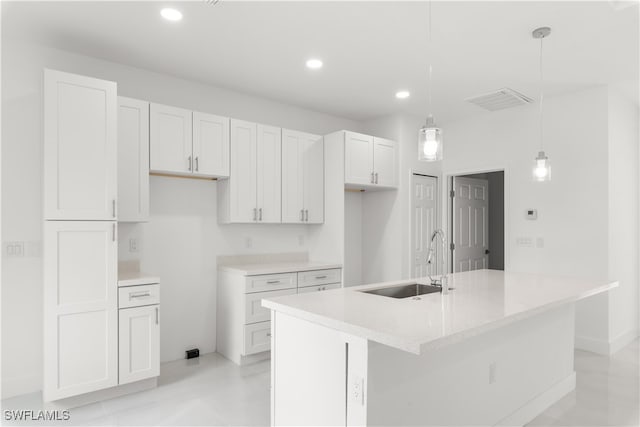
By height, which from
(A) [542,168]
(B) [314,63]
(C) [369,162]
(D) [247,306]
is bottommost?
(D) [247,306]

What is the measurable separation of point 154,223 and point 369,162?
2495mm

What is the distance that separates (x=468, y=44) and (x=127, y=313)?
3.39 meters

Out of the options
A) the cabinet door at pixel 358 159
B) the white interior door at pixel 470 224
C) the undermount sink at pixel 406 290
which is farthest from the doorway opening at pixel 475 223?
the undermount sink at pixel 406 290

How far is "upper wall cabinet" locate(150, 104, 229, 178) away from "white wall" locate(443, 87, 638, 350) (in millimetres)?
3367

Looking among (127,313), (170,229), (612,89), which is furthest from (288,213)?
(612,89)

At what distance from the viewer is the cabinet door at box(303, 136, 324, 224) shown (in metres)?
4.53

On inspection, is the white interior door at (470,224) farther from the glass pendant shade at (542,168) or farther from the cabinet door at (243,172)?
the cabinet door at (243,172)

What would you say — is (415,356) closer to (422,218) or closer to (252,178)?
(252,178)

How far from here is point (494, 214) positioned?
691 cm

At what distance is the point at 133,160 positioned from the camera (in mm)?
3359

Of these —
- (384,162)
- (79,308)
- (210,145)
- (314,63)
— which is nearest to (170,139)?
(210,145)

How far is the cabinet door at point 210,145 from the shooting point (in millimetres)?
3723

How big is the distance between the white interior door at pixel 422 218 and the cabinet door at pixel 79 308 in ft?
11.5

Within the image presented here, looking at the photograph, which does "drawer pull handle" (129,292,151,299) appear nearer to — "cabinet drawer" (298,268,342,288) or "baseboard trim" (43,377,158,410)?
"baseboard trim" (43,377,158,410)
